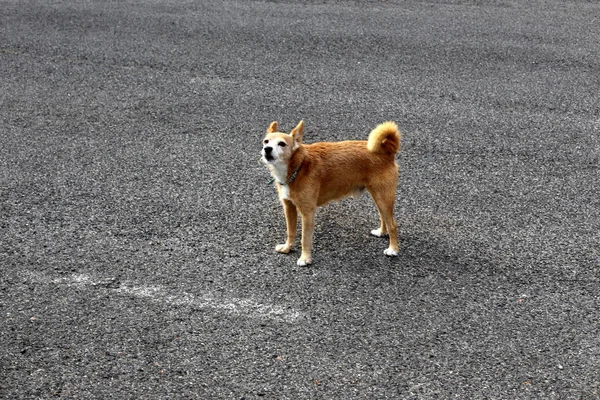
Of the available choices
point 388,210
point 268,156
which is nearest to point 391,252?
point 388,210

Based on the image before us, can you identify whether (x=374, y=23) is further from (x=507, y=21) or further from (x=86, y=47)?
(x=86, y=47)

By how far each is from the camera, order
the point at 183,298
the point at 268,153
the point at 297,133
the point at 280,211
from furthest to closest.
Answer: the point at 280,211, the point at 297,133, the point at 268,153, the point at 183,298

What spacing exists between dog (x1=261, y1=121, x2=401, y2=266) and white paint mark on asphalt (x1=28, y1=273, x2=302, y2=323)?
1.94 feet

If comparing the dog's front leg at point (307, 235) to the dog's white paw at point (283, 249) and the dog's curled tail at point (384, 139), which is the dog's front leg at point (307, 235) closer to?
the dog's white paw at point (283, 249)

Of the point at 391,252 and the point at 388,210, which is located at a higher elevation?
the point at 388,210

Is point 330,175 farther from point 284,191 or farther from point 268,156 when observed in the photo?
point 268,156

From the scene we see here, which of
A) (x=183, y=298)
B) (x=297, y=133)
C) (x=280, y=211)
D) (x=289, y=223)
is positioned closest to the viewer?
(x=183, y=298)

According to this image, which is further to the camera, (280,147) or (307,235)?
(307,235)

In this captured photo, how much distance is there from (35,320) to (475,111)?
4.70 metres

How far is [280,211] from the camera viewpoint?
6078mm

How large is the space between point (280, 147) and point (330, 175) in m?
0.44

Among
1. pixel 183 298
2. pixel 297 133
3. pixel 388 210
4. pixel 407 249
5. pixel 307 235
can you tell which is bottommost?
pixel 183 298

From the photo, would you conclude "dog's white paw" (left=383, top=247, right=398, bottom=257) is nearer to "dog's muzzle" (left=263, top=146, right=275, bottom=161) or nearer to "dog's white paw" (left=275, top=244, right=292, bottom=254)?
"dog's white paw" (left=275, top=244, right=292, bottom=254)

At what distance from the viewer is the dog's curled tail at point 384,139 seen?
17.7 ft
